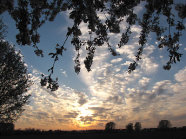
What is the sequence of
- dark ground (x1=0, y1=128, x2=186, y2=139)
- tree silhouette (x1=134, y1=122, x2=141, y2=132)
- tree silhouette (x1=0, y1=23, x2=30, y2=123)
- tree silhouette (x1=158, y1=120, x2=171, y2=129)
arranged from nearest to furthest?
tree silhouette (x1=0, y1=23, x2=30, y2=123), dark ground (x1=0, y1=128, x2=186, y2=139), tree silhouette (x1=158, y1=120, x2=171, y2=129), tree silhouette (x1=134, y1=122, x2=141, y2=132)

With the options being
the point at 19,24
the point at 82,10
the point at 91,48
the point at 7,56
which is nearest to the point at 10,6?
the point at 19,24

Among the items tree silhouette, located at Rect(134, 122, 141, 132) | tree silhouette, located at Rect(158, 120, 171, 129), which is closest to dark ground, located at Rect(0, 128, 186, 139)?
tree silhouette, located at Rect(158, 120, 171, 129)

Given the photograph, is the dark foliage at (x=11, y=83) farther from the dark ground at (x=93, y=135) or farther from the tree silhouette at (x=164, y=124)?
the tree silhouette at (x=164, y=124)

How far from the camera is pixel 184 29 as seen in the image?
16.2ft

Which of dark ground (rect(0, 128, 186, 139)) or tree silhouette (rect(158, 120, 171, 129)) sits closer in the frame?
dark ground (rect(0, 128, 186, 139))

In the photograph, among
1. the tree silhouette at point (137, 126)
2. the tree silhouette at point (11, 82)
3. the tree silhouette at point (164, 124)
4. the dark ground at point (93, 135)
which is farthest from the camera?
the tree silhouette at point (137, 126)

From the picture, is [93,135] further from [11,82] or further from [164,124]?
[164,124]

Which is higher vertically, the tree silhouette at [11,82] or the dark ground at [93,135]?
the tree silhouette at [11,82]

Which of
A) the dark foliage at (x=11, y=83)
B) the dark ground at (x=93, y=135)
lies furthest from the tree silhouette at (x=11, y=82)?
the dark ground at (x=93, y=135)

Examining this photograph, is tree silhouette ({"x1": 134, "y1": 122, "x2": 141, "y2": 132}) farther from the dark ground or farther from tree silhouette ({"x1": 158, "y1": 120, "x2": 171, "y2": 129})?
the dark ground

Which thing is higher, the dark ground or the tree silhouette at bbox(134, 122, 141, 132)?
the tree silhouette at bbox(134, 122, 141, 132)

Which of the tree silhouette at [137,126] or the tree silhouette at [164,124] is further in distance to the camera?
the tree silhouette at [137,126]

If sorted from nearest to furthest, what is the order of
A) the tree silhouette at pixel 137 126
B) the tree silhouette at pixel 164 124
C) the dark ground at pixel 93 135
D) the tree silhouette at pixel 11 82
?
the tree silhouette at pixel 11 82
the dark ground at pixel 93 135
the tree silhouette at pixel 164 124
the tree silhouette at pixel 137 126

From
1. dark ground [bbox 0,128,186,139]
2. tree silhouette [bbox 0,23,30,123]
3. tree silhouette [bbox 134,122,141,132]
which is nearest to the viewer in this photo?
tree silhouette [bbox 0,23,30,123]
